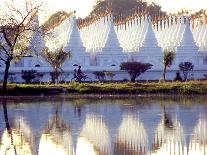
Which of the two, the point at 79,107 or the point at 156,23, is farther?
the point at 156,23

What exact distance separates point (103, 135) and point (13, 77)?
3433 centimetres

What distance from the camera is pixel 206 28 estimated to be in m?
65.6

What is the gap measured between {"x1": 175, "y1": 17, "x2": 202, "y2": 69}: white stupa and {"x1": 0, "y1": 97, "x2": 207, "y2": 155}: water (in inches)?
1312

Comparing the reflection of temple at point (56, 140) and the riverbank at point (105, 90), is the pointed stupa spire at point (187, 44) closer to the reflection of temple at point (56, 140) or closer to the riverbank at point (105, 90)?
the riverbank at point (105, 90)

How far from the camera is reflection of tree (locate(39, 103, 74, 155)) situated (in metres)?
12.3

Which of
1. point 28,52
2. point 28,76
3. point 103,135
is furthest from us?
point 28,76

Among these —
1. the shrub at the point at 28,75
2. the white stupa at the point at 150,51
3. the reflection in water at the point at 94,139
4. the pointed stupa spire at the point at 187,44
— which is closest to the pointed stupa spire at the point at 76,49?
the white stupa at the point at 150,51

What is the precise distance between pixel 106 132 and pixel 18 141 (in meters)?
2.20

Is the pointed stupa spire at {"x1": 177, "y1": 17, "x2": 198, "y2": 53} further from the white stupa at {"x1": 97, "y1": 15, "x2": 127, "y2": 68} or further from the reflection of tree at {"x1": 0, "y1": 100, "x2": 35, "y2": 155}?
the reflection of tree at {"x1": 0, "y1": 100, "x2": 35, "y2": 155}

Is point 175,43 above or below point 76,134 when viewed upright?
above

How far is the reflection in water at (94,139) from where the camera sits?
1214cm

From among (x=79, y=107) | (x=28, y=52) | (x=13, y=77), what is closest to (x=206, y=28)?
(x=13, y=77)

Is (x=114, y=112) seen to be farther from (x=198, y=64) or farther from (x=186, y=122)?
(x=198, y=64)

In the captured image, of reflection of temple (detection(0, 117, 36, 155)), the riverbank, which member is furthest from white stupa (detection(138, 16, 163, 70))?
reflection of temple (detection(0, 117, 36, 155))
